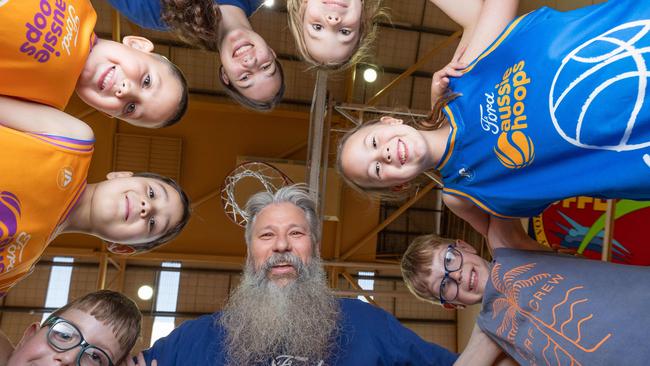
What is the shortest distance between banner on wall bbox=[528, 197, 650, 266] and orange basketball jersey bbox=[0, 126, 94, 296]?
13.4ft

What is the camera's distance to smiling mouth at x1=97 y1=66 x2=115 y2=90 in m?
2.56

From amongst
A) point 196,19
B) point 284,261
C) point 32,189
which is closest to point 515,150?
point 284,261

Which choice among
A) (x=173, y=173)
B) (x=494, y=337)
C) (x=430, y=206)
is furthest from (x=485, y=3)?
(x=430, y=206)

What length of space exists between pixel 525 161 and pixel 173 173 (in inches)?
336

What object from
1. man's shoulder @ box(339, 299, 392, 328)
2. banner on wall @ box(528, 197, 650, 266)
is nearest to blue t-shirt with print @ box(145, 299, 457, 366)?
man's shoulder @ box(339, 299, 392, 328)

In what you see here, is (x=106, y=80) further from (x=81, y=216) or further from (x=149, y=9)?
(x=149, y=9)

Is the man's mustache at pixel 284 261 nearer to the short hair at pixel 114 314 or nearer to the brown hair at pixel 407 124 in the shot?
the brown hair at pixel 407 124

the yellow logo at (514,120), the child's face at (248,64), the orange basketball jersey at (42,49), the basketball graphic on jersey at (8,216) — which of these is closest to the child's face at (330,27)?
the child's face at (248,64)

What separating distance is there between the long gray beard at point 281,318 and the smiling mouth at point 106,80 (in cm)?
129

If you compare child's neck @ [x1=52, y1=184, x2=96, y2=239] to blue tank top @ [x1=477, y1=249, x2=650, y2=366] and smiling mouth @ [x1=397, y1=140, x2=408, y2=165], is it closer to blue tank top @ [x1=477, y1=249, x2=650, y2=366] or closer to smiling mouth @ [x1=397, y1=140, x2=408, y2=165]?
smiling mouth @ [x1=397, y1=140, x2=408, y2=165]

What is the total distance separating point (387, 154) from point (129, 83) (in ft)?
4.48

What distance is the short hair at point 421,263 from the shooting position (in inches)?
134

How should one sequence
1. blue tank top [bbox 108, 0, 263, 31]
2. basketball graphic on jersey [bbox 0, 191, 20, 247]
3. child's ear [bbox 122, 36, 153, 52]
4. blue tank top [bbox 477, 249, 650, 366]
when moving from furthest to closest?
blue tank top [bbox 108, 0, 263, 31] < child's ear [bbox 122, 36, 153, 52] < basketball graphic on jersey [bbox 0, 191, 20, 247] < blue tank top [bbox 477, 249, 650, 366]

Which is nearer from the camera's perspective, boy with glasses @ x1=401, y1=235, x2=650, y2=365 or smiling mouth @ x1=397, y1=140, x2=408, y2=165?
boy with glasses @ x1=401, y1=235, x2=650, y2=365
